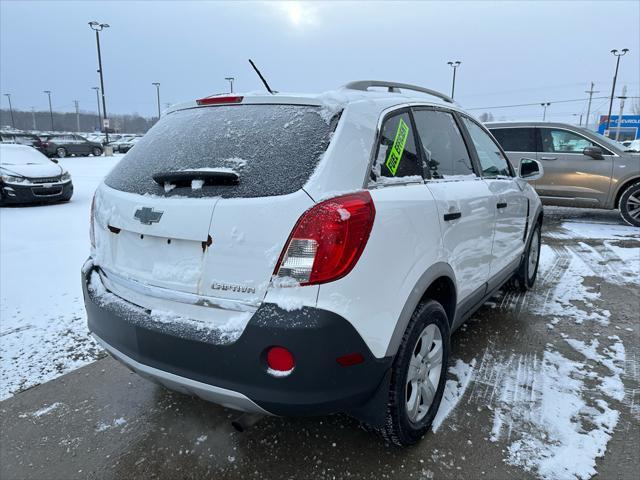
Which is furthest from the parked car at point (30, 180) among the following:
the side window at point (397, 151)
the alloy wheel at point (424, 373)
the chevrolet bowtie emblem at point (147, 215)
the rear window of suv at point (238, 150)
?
the alloy wheel at point (424, 373)

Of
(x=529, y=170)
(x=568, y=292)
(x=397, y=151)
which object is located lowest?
(x=568, y=292)

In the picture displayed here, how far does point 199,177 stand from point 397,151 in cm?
95

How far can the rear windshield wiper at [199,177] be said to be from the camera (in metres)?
1.85

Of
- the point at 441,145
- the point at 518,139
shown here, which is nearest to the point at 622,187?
the point at 518,139

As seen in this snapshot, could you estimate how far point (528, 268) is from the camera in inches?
174

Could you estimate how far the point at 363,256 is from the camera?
1727 mm

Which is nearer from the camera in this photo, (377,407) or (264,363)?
(264,363)

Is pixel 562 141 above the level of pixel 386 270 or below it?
above

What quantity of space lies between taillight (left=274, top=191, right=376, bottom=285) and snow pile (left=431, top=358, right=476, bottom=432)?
1.29m

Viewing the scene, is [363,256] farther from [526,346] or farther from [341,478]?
[526,346]

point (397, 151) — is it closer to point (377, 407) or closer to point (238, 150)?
point (238, 150)

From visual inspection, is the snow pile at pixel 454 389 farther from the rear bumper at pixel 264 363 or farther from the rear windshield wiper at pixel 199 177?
the rear windshield wiper at pixel 199 177

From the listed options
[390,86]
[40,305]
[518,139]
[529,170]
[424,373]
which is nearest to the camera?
[424,373]

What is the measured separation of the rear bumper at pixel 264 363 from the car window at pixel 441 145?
1135 millimetres
